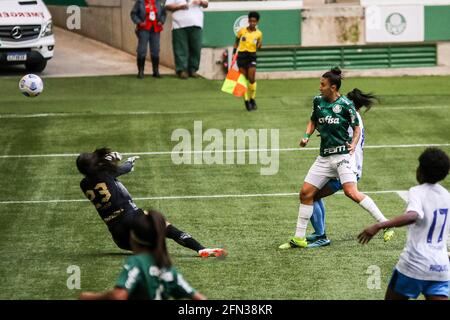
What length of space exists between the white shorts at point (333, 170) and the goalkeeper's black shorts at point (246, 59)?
32.5 feet

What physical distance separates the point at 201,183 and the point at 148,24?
29.6ft

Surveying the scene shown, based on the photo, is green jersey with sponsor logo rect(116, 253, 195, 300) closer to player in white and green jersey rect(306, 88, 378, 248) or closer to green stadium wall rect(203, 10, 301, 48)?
player in white and green jersey rect(306, 88, 378, 248)

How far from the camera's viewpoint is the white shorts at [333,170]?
45.7ft

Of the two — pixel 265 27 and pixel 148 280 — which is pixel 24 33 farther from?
pixel 148 280

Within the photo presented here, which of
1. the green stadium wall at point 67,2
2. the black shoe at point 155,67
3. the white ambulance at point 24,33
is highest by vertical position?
the green stadium wall at point 67,2

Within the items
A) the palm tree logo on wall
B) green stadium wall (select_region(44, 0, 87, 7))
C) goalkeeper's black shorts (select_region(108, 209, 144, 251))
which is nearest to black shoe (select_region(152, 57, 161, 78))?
green stadium wall (select_region(44, 0, 87, 7))

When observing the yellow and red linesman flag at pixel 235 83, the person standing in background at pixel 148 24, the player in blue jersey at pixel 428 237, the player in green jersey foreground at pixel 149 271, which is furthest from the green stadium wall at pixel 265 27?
the player in green jersey foreground at pixel 149 271

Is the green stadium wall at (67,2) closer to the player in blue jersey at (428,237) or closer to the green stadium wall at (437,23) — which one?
the green stadium wall at (437,23)

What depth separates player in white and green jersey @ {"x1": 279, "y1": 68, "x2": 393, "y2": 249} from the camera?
13.9 metres

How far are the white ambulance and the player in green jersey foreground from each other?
741 inches

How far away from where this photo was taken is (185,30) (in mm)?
26953

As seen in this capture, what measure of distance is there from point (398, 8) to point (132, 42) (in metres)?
7.11

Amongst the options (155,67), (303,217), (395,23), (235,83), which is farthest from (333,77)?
(395,23)
